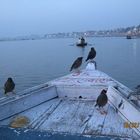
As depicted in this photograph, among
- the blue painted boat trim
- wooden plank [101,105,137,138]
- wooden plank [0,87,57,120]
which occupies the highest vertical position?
the blue painted boat trim

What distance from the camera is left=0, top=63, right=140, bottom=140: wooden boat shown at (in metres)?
5.66

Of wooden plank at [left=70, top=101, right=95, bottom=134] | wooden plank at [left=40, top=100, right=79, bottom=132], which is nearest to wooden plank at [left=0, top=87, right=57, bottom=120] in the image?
wooden plank at [left=40, top=100, right=79, bottom=132]

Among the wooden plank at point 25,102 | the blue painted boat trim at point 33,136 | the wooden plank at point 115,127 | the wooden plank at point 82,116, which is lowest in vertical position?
the wooden plank at point 115,127

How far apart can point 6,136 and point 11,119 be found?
282cm

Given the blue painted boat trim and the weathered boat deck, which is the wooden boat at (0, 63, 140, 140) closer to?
the weathered boat deck

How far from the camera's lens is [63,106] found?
7.11m

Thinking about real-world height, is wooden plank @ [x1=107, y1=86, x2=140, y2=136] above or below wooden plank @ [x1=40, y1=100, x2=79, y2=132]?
above

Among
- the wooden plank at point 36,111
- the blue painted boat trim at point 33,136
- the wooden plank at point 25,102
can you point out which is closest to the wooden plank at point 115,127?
the wooden plank at point 36,111

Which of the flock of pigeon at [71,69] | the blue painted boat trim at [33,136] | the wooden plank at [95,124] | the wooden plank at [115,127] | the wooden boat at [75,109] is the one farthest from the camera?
the flock of pigeon at [71,69]

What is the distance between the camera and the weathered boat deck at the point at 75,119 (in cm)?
560

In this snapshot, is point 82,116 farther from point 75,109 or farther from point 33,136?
point 33,136

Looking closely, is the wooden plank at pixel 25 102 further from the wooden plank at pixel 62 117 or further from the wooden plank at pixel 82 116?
the wooden plank at pixel 82 116

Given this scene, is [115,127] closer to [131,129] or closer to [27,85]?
[131,129]

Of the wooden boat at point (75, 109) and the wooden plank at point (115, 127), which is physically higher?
the wooden boat at point (75, 109)
